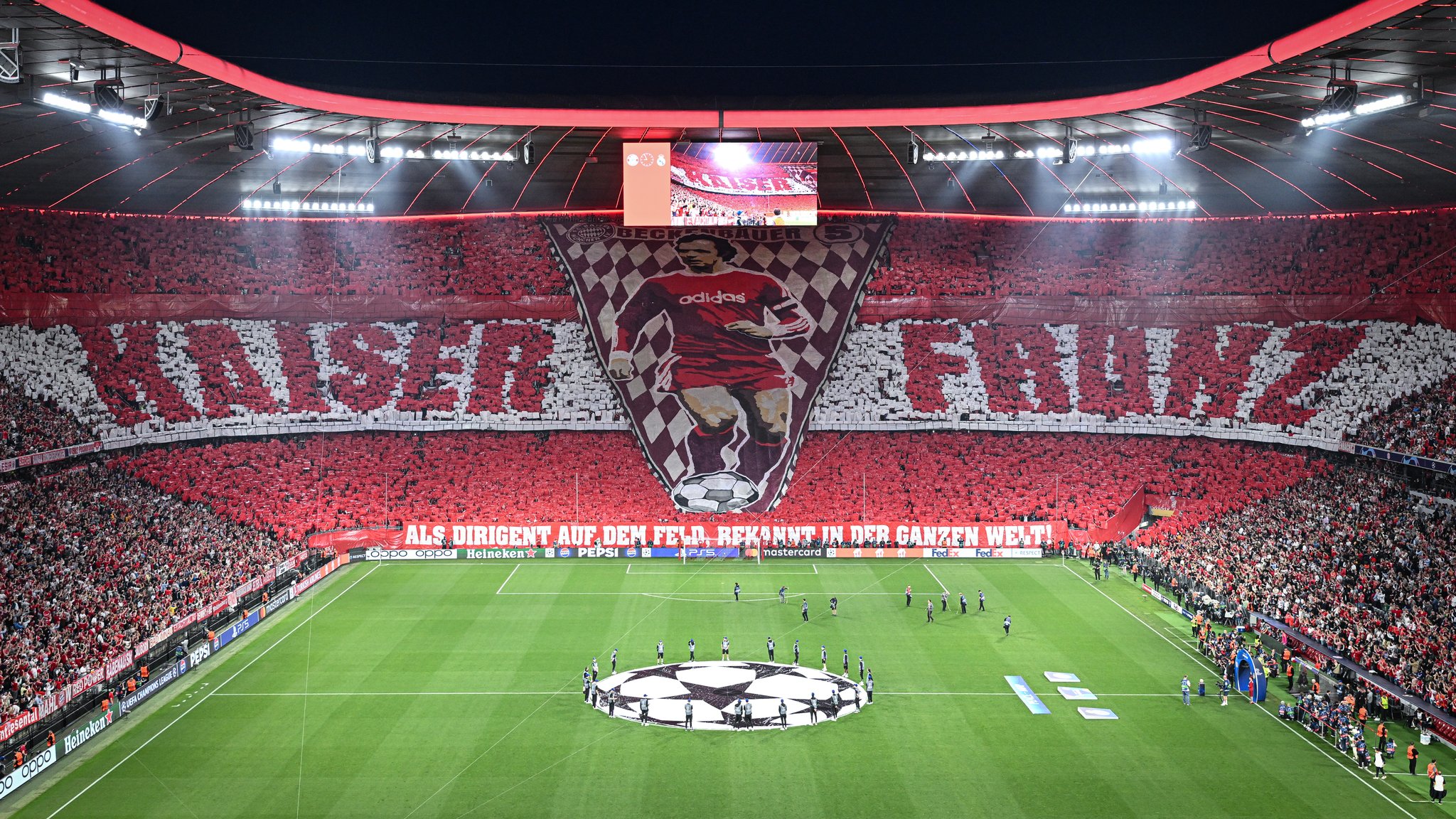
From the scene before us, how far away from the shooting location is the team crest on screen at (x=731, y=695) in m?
25.7

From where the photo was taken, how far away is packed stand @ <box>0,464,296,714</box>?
2653cm

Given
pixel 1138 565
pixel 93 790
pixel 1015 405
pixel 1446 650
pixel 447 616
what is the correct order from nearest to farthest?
1. pixel 93 790
2. pixel 1446 650
3. pixel 447 616
4. pixel 1138 565
5. pixel 1015 405

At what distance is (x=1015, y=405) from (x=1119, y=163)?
1193 centimetres

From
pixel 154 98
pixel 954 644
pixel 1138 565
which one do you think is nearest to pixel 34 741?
pixel 154 98

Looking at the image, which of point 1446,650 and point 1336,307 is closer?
point 1446,650

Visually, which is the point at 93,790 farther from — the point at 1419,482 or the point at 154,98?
the point at 1419,482

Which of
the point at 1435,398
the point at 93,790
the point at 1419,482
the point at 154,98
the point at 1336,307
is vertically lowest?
the point at 93,790

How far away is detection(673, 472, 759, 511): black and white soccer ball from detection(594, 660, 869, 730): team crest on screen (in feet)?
53.5

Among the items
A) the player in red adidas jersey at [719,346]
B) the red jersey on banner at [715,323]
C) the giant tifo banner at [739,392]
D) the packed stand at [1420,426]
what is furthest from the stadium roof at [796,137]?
the packed stand at [1420,426]

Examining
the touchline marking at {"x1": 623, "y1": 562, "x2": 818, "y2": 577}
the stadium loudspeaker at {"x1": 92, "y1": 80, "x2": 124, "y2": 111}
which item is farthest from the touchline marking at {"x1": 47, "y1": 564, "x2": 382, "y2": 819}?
the stadium loudspeaker at {"x1": 92, "y1": 80, "x2": 124, "y2": 111}

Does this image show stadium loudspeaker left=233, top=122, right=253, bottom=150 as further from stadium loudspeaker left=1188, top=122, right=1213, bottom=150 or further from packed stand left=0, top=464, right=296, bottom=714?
stadium loudspeaker left=1188, top=122, right=1213, bottom=150

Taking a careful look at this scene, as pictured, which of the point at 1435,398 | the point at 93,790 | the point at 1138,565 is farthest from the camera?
the point at 1138,565

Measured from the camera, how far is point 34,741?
22.9m

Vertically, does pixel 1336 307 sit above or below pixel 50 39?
below
